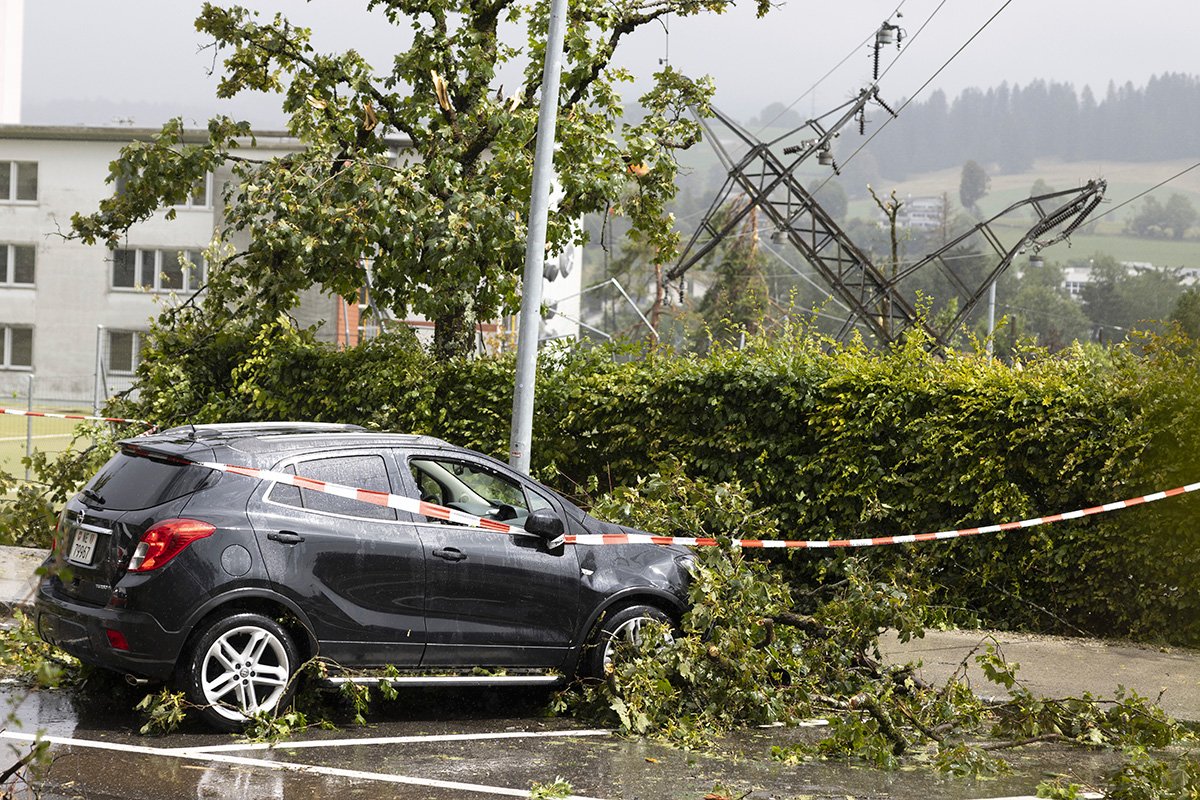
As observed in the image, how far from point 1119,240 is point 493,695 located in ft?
656

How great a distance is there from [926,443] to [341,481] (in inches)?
222

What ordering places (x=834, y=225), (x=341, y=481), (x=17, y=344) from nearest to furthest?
(x=341, y=481) < (x=834, y=225) < (x=17, y=344)

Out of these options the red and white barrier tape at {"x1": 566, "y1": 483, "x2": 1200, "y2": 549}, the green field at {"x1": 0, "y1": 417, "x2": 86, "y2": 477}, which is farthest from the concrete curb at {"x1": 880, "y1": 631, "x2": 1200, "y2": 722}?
the green field at {"x1": 0, "y1": 417, "x2": 86, "y2": 477}

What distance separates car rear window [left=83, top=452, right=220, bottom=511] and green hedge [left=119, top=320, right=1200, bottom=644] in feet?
16.7

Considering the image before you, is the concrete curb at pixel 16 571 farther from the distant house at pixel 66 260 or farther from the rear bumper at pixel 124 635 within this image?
the distant house at pixel 66 260

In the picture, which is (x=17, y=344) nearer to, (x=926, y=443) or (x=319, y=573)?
(x=926, y=443)

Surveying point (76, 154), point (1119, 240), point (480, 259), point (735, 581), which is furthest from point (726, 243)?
point (1119, 240)

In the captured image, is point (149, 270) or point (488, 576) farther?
point (149, 270)

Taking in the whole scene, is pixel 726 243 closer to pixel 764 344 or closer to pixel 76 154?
pixel 76 154

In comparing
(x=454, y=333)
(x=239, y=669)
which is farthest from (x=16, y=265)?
(x=239, y=669)

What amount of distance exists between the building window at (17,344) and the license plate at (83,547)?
5083cm

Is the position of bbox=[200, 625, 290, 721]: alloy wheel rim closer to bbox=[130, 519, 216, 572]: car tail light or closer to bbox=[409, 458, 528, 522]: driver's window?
bbox=[130, 519, 216, 572]: car tail light

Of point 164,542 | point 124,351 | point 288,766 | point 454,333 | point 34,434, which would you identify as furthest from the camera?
point 124,351

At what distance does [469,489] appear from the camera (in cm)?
850
